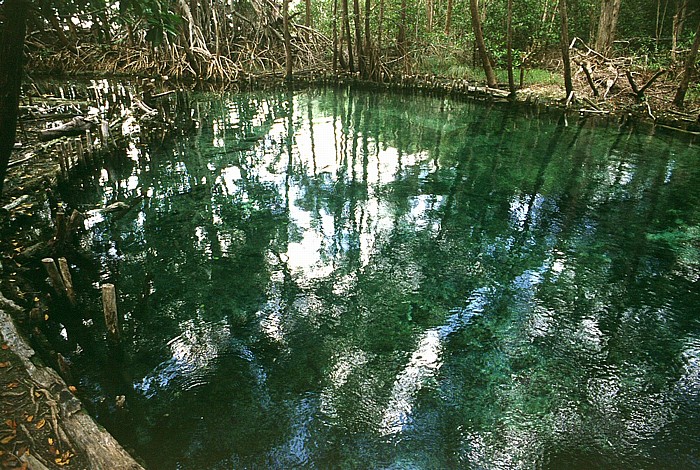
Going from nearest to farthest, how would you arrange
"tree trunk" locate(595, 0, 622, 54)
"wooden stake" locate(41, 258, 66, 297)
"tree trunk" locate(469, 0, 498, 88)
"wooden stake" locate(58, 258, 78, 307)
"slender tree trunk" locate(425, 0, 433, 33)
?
"wooden stake" locate(41, 258, 66, 297)
"wooden stake" locate(58, 258, 78, 307)
"tree trunk" locate(469, 0, 498, 88)
"tree trunk" locate(595, 0, 622, 54)
"slender tree trunk" locate(425, 0, 433, 33)

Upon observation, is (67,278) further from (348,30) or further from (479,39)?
(348,30)

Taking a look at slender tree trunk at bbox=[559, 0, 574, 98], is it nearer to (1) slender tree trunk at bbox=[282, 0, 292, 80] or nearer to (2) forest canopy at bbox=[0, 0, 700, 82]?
(2) forest canopy at bbox=[0, 0, 700, 82]

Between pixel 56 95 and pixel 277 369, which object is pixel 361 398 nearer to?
pixel 277 369

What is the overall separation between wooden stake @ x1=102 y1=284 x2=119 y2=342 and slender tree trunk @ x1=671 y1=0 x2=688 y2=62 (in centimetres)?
1589

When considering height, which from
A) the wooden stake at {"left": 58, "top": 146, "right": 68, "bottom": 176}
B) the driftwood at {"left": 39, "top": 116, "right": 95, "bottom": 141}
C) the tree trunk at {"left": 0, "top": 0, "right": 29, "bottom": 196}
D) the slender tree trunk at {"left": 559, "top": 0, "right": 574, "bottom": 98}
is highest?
the slender tree trunk at {"left": 559, "top": 0, "right": 574, "bottom": 98}

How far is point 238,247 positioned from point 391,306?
101 inches

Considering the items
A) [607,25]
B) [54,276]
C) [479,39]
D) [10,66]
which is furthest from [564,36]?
[54,276]

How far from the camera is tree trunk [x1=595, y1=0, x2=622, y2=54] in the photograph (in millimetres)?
15930

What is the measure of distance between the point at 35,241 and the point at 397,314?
15.9 feet

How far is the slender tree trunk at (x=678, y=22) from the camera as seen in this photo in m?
13.9

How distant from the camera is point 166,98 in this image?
16.5 m

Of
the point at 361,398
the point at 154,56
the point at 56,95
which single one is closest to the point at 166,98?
the point at 56,95

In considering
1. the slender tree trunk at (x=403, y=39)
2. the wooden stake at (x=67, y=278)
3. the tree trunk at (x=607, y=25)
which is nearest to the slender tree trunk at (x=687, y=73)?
the tree trunk at (x=607, y=25)

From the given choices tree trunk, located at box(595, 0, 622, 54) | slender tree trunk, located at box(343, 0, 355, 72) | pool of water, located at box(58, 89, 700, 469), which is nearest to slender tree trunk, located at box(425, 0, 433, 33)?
slender tree trunk, located at box(343, 0, 355, 72)
